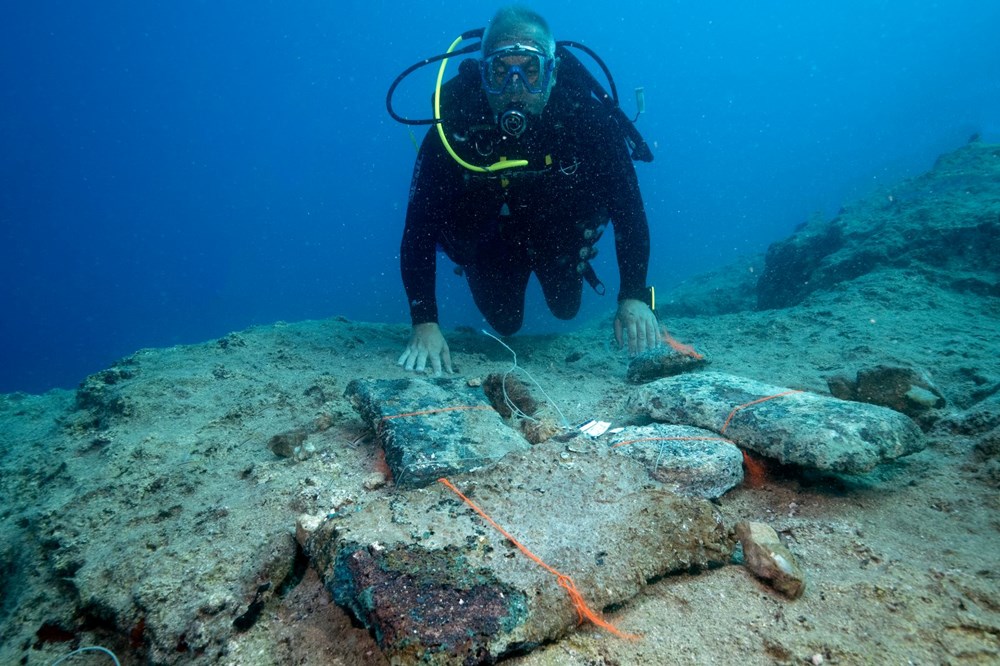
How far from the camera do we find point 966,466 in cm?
223

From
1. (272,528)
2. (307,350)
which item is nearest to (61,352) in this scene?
(307,350)

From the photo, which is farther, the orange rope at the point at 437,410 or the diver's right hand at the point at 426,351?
the diver's right hand at the point at 426,351

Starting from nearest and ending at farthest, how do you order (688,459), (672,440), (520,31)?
(688,459), (672,440), (520,31)

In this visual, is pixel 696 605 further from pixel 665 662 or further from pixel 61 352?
pixel 61 352

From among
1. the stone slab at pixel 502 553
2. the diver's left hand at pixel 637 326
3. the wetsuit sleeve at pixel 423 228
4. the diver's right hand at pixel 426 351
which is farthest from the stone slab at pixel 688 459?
the wetsuit sleeve at pixel 423 228

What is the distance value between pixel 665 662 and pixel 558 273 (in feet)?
16.1

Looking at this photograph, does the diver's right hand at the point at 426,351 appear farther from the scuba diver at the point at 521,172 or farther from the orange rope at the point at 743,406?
the orange rope at the point at 743,406

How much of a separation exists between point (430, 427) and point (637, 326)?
267 centimetres

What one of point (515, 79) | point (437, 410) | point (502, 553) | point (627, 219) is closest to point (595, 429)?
point (437, 410)

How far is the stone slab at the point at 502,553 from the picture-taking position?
1298mm

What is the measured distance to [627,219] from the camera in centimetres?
484

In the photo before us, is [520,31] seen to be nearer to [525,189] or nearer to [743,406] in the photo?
[525,189]

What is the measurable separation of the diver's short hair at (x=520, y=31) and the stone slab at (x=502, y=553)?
14.0 ft

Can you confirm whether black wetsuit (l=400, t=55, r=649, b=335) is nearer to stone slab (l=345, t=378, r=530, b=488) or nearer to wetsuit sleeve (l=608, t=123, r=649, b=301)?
wetsuit sleeve (l=608, t=123, r=649, b=301)
